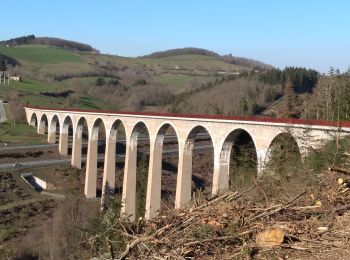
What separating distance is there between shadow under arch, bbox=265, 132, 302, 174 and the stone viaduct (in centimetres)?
29

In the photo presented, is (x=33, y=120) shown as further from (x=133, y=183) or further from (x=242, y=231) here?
(x=242, y=231)

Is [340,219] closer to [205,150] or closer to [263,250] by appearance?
[263,250]

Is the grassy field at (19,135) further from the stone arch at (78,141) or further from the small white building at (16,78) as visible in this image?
the small white building at (16,78)

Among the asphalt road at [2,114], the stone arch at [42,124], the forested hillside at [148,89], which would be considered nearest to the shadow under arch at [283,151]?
the forested hillside at [148,89]

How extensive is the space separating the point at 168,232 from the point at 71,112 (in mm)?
58498

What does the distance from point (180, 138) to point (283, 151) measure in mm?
14740

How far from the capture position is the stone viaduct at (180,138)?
2484 centimetres

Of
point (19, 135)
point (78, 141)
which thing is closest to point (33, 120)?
point (19, 135)

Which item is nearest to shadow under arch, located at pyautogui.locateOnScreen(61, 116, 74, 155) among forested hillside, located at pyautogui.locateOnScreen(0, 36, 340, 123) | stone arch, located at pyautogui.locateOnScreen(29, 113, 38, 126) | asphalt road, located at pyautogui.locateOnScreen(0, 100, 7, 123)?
stone arch, located at pyautogui.locateOnScreen(29, 113, 38, 126)

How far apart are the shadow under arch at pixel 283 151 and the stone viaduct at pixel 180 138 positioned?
29cm

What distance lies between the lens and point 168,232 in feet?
24.7

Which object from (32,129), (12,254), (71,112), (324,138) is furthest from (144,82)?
(324,138)

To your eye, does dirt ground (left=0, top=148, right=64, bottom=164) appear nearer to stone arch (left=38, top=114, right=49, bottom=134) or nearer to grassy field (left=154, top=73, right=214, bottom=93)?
stone arch (left=38, top=114, right=49, bottom=134)

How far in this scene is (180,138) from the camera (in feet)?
124
